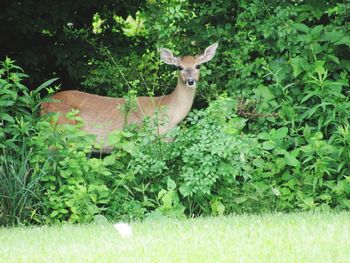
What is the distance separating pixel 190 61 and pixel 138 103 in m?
0.78

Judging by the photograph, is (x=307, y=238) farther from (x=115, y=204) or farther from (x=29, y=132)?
(x=29, y=132)

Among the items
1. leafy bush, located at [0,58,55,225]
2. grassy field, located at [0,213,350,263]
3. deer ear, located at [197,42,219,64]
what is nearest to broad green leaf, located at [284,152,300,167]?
grassy field, located at [0,213,350,263]

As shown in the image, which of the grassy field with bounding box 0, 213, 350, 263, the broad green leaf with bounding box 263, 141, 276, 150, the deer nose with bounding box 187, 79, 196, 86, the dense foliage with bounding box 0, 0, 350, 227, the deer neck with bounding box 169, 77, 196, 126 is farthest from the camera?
the deer neck with bounding box 169, 77, 196, 126

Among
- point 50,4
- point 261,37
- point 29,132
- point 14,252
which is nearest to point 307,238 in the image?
point 14,252

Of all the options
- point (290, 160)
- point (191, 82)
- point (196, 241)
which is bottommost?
point (196, 241)

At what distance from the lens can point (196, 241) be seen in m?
5.65

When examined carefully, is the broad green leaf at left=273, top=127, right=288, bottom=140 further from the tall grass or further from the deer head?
the tall grass

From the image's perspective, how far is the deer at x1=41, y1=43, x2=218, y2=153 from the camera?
377 inches

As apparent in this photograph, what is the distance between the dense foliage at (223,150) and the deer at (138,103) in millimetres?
246

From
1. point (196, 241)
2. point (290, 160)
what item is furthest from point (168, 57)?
point (196, 241)

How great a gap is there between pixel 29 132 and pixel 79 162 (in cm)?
65


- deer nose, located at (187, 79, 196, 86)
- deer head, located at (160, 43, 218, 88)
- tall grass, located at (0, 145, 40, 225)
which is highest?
deer head, located at (160, 43, 218, 88)

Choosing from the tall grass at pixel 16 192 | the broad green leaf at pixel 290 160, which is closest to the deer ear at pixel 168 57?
the broad green leaf at pixel 290 160

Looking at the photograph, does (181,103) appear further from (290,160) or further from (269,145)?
(290,160)
